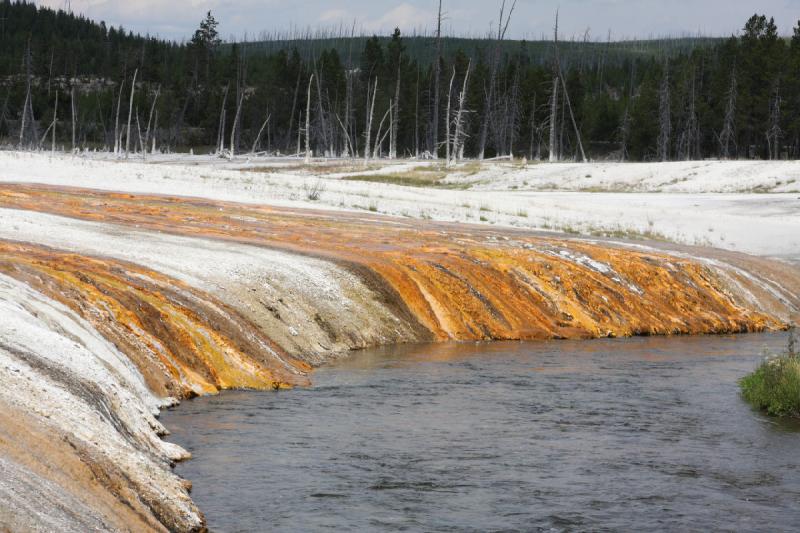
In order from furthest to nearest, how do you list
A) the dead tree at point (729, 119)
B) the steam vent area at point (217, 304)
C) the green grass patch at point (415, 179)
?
1. the dead tree at point (729, 119)
2. the green grass patch at point (415, 179)
3. the steam vent area at point (217, 304)

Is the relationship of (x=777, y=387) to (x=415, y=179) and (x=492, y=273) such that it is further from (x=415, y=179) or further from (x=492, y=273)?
(x=415, y=179)

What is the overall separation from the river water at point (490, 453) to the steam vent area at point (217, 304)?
669mm

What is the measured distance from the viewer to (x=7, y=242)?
57.2 ft

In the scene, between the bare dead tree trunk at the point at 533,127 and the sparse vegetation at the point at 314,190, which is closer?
the sparse vegetation at the point at 314,190

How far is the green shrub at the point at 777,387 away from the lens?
44.0 ft

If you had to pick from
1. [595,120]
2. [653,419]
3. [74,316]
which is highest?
[595,120]

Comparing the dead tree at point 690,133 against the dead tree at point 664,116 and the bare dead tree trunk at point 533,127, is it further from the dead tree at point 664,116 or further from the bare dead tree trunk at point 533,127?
the bare dead tree trunk at point 533,127

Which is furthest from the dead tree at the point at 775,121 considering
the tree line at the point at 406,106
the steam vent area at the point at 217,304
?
the steam vent area at the point at 217,304

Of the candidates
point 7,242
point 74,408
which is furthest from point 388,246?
point 74,408

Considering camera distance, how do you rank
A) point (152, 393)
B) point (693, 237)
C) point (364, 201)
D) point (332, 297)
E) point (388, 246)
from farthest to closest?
point (364, 201), point (693, 237), point (388, 246), point (332, 297), point (152, 393)

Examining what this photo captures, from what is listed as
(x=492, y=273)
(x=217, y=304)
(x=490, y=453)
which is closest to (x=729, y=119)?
(x=492, y=273)

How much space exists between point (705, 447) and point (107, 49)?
145 metres

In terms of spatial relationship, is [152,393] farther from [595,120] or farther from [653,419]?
[595,120]

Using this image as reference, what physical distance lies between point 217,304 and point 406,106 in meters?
95.4
